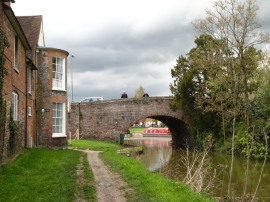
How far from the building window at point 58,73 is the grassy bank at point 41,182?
336 inches

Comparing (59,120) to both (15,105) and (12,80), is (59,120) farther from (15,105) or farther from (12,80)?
(12,80)

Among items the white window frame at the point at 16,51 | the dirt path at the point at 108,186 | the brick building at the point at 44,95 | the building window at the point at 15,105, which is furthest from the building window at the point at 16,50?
the dirt path at the point at 108,186

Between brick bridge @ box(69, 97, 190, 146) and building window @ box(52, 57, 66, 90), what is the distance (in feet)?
33.7

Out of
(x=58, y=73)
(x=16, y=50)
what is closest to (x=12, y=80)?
(x=16, y=50)

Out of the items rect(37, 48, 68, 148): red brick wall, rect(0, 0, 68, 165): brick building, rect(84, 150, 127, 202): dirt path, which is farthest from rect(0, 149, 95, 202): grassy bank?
rect(37, 48, 68, 148): red brick wall

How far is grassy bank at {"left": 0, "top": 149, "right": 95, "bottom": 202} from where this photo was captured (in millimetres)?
8148

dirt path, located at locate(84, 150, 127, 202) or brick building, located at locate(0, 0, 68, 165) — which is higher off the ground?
brick building, located at locate(0, 0, 68, 165)

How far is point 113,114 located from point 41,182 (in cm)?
2193

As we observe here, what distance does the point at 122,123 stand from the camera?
3138 cm

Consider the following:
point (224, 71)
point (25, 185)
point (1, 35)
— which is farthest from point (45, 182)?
point (224, 71)

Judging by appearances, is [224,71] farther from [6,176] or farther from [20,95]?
[6,176]

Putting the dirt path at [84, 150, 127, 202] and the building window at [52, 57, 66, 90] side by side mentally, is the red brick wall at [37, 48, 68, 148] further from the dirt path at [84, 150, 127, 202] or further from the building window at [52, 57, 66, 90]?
the dirt path at [84, 150, 127, 202]

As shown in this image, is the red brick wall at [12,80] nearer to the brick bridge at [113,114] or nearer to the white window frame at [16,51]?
the white window frame at [16,51]

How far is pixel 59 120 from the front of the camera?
70.3 ft
